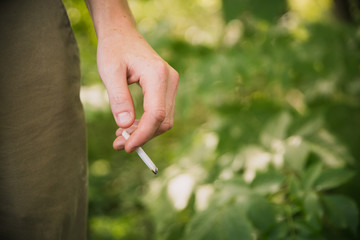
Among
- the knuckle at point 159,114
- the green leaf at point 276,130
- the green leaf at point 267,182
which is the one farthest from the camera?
the green leaf at point 276,130

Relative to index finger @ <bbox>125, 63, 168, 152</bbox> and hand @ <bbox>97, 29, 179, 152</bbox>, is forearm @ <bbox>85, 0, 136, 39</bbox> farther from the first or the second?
index finger @ <bbox>125, 63, 168, 152</bbox>

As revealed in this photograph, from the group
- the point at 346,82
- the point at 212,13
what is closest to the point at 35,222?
the point at 346,82

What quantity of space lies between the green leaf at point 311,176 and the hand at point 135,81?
1.94 ft

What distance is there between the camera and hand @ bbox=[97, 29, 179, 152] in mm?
486

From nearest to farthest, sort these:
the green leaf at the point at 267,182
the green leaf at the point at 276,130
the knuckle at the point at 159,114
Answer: the knuckle at the point at 159,114
the green leaf at the point at 267,182
the green leaf at the point at 276,130

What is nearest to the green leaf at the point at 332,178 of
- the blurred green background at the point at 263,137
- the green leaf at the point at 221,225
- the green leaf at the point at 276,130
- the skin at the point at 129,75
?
the blurred green background at the point at 263,137

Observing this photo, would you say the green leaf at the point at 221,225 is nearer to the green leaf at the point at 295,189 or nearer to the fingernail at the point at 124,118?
the green leaf at the point at 295,189

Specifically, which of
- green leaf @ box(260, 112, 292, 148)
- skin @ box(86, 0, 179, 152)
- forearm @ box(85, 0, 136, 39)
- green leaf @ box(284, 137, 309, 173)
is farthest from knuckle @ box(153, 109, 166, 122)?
green leaf @ box(260, 112, 292, 148)

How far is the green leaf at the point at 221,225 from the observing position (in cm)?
79

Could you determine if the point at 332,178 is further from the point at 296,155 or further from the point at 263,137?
the point at 263,137

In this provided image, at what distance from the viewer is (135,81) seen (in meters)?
0.53

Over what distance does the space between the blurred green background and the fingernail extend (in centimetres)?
50

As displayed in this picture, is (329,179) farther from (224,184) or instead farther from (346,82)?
(346,82)

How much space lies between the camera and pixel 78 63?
2.16 feet
